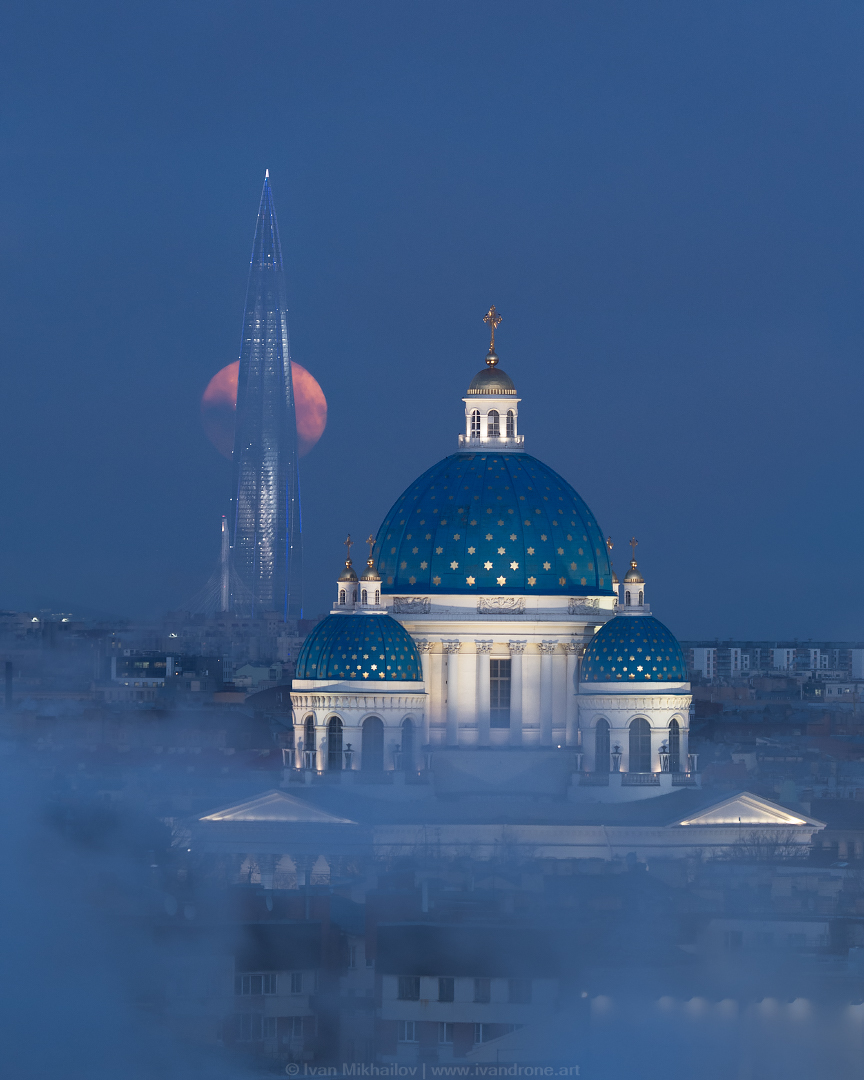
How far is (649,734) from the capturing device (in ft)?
479

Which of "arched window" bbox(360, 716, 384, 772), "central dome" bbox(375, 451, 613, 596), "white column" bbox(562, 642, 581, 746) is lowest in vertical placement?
"arched window" bbox(360, 716, 384, 772)

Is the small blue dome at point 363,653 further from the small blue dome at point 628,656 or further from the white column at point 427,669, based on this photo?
the small blue dome at point 628,656

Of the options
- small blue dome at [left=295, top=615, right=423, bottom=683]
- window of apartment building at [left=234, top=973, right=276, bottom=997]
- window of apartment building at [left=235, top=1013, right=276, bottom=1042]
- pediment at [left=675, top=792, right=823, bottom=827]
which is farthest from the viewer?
small blue dome at [left=295, top=615, right=423, bottom=683]

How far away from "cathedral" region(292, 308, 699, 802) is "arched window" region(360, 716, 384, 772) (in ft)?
0.18

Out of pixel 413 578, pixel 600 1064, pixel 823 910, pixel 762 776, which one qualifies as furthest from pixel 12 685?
pixel 762 776

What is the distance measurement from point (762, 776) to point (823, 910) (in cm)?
6393

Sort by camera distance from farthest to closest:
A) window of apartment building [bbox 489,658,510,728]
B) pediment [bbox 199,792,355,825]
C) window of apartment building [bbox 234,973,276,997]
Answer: window of apartment building [bbox 489,658,510,728] < pediment [bbox 199,792,355,825] < window of apartment building [bbox 234,973,276,997]

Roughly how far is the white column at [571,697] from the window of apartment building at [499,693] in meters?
2.38

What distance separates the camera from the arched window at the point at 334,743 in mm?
144000

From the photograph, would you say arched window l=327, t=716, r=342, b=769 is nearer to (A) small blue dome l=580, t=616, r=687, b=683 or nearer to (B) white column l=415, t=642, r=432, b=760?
(B) white column l=415, t=642, r=432, b=760

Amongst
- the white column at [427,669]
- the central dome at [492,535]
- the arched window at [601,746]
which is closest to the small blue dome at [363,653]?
the white column at [427,669]

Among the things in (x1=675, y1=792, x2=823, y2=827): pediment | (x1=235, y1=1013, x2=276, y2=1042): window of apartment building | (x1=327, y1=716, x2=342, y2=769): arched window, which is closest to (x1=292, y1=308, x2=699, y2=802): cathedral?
(x1=327, y1=716, x2=342, y2=769): arched window

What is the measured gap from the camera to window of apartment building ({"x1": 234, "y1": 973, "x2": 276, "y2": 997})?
10143 centimetres

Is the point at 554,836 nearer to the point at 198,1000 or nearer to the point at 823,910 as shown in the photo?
the point at 823,910
